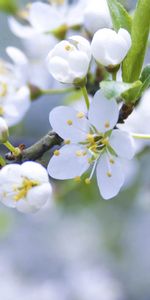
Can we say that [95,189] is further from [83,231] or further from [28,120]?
[83,231]

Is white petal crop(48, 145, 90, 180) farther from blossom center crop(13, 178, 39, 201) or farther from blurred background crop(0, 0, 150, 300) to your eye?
blurred background crop(0, 0, 150, 300)

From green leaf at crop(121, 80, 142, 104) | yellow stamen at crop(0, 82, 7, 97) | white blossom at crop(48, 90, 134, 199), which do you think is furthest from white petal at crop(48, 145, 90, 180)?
yellow stamen at crop(0, 82, 7, 97)

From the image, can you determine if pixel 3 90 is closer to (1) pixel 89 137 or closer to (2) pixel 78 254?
(1) pixel 89 137

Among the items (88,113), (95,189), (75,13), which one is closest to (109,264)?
(95,189)

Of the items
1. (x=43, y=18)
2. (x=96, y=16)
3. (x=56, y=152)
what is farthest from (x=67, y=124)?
(x=43, y=18)

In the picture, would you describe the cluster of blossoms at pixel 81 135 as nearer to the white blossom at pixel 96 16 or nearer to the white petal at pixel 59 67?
the white petal at pixel 59 67
